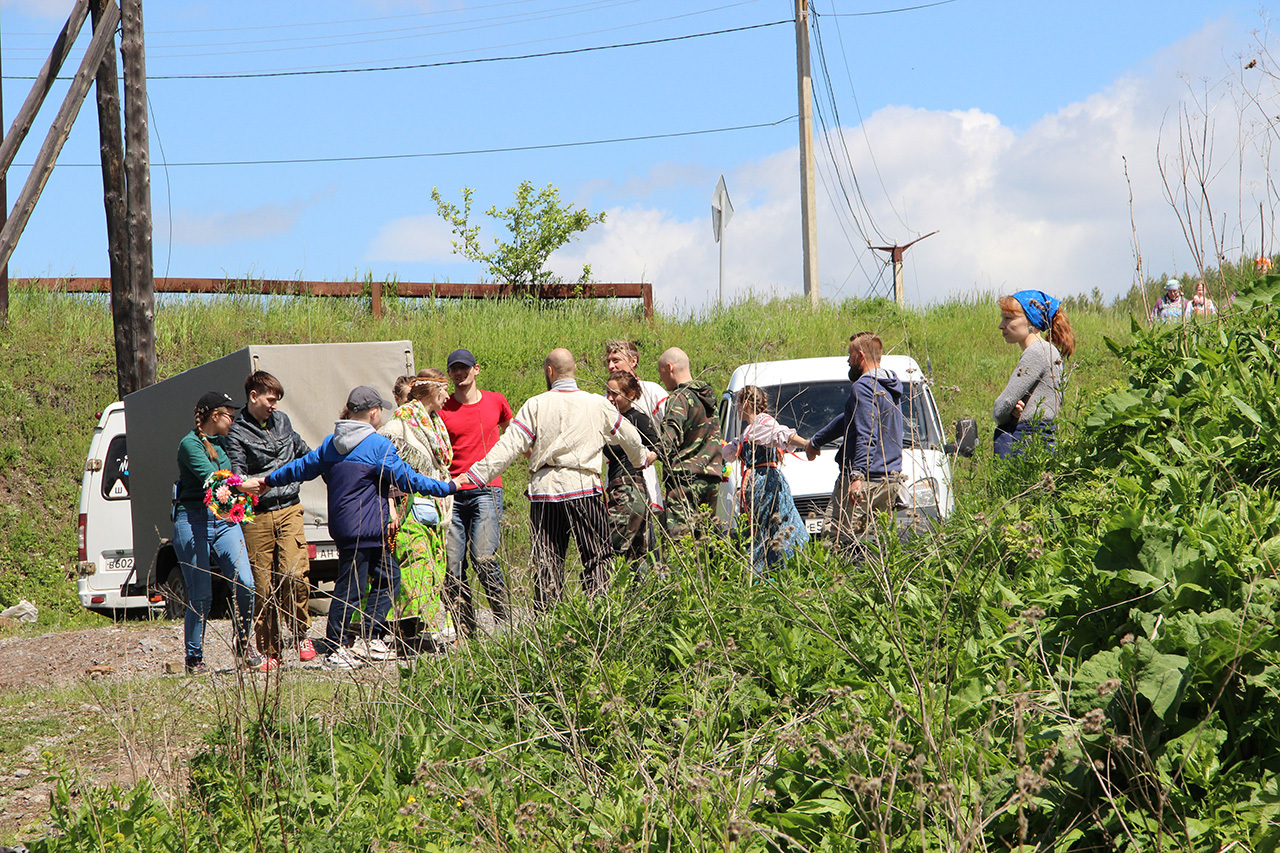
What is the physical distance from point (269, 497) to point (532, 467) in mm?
2061

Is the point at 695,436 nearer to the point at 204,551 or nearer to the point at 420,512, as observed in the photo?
the point at 420,512

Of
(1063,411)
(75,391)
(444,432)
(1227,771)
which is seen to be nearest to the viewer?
(1227,771)

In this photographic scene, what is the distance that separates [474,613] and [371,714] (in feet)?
3.10

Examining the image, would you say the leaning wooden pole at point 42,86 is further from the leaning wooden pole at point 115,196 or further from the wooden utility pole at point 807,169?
the wooden utility pole at point 807,169

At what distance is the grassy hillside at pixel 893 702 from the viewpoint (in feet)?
8.47

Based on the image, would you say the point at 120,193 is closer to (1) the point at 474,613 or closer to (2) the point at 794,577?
(1) the point at 474,613

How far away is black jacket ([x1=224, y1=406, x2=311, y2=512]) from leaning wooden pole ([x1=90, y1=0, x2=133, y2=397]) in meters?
5.46

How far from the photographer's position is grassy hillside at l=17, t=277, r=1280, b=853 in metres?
2.58

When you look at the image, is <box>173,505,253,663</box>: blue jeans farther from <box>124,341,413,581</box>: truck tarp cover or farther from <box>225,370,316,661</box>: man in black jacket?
<box>124,341,413,581</box>: truck tarp cover

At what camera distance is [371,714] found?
4082 mm

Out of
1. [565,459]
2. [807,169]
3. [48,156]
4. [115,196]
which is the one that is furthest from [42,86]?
[807,169]

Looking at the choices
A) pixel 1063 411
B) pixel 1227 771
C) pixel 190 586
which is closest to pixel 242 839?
pixel 1227 771

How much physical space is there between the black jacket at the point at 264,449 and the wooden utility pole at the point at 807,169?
1432 centimetres

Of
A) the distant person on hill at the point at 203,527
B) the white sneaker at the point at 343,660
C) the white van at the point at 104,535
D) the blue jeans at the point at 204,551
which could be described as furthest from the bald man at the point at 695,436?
the white van at the point at 104,535
